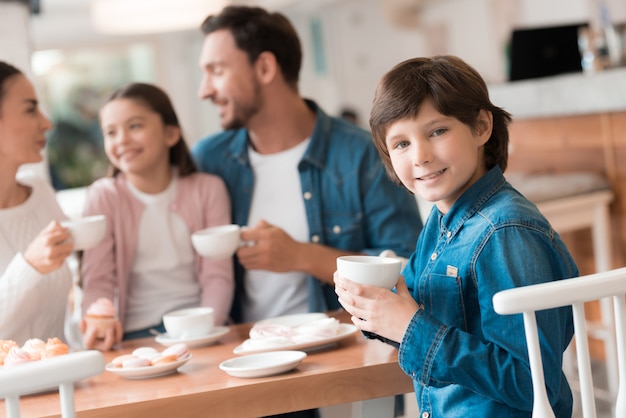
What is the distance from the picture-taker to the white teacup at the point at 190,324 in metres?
1.77

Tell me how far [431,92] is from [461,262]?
275mm

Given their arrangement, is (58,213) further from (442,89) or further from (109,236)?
(442,89)

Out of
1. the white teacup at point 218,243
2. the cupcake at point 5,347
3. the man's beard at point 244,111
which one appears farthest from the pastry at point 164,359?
the man's beard at point 244,111

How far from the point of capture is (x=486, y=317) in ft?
4.14

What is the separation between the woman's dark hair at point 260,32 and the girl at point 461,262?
3.23 feet

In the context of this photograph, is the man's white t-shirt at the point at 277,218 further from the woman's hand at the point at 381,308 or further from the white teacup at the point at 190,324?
the woman's hand at the point at 381,308

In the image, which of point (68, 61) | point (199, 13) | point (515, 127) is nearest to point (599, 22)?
point (515, 127)

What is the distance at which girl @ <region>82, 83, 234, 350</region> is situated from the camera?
209cm

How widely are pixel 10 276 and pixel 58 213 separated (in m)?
0.33

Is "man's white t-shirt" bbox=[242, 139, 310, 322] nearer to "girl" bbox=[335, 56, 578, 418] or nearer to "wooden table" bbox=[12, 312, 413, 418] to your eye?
"wooden table" bbox=[12, 312, 413, 418]

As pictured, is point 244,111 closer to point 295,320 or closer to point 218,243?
point 218,243

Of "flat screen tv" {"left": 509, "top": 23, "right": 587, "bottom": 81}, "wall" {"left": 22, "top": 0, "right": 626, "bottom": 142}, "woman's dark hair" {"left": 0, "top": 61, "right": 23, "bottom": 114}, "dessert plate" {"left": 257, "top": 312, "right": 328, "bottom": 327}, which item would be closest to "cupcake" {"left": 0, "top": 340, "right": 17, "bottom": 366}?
"dessert plate" {"left": 257, "top": 312, "right": 328, "bottom": 327}

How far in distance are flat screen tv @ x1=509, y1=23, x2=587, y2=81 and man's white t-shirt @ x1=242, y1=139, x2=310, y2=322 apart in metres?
2.01

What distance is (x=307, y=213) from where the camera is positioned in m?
2.25
